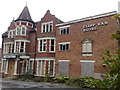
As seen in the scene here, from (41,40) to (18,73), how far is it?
7.82 m

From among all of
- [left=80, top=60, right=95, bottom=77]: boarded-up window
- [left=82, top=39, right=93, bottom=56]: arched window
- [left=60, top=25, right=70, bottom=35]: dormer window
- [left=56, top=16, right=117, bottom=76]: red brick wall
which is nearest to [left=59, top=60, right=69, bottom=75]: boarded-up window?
[left=56, top=16, right=117, bottom=76]: red brick wall

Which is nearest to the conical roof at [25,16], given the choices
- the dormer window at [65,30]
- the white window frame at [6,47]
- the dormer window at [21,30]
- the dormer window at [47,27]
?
the dormer window at [21,30]

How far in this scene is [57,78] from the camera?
20.2 m

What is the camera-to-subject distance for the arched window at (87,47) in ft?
60.6

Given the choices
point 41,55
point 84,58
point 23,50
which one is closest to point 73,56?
point 84,58

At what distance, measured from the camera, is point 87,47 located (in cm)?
1877

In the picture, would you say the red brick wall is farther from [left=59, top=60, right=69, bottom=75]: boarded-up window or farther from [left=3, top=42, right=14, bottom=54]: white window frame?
[left=3, top=42, right=14, bottom=54]: white window frame

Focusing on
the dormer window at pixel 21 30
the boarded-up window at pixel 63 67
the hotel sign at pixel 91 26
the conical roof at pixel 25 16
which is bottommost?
the boarded-up window at pixel 63 67

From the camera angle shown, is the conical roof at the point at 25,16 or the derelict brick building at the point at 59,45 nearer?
the derelict brick building at the point at 59,45

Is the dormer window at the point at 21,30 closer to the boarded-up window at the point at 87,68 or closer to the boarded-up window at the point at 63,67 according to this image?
the boarded-up window at the point at 63,67

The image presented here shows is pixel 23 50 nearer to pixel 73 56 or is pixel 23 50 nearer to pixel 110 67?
pixel 73 56

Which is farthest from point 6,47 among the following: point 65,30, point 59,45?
point 65,30

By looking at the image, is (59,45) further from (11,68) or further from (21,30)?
(11,68)

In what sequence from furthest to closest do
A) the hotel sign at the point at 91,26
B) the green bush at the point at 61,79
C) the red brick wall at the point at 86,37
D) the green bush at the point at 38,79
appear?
the green bush at the point at 38,79, the green bush at the point at 61,79, the hotel sign at the point at 91,26, the red brick wall at the point at 86,37
